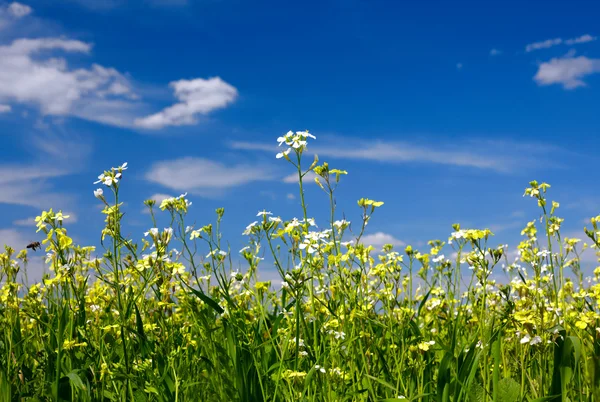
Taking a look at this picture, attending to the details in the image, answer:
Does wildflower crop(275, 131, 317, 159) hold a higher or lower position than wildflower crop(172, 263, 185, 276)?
higher

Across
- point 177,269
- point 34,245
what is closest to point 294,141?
point 177,269

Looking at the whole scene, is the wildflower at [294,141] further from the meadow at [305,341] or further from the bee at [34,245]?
the bee at [34,245]

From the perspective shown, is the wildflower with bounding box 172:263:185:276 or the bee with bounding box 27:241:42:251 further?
the bee with bounding box 27:241:42:251

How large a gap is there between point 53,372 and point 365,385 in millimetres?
2262

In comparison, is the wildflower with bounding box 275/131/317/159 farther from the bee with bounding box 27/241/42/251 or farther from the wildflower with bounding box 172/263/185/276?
the bee with bounding box 27/241/42/251

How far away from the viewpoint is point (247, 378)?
3.38 meters

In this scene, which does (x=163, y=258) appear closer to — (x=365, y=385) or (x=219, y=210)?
(x=219, y=210)

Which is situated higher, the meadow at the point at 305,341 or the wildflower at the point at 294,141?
the wildflower at the point at 294,141

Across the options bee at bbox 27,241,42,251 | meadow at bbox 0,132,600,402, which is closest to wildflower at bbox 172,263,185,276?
meadow at bbox 0,132,600,402

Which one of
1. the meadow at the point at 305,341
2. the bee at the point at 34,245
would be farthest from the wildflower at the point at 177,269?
the bee at the point at 34,245

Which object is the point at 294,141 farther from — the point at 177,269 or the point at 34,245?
the point at 34,245

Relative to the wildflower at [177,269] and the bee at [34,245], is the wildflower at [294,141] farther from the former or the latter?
the bee at [34,245]

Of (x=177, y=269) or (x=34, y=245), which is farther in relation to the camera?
(x=34, y=245)

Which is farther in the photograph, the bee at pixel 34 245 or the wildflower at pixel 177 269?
the bee at pixel 34 245
